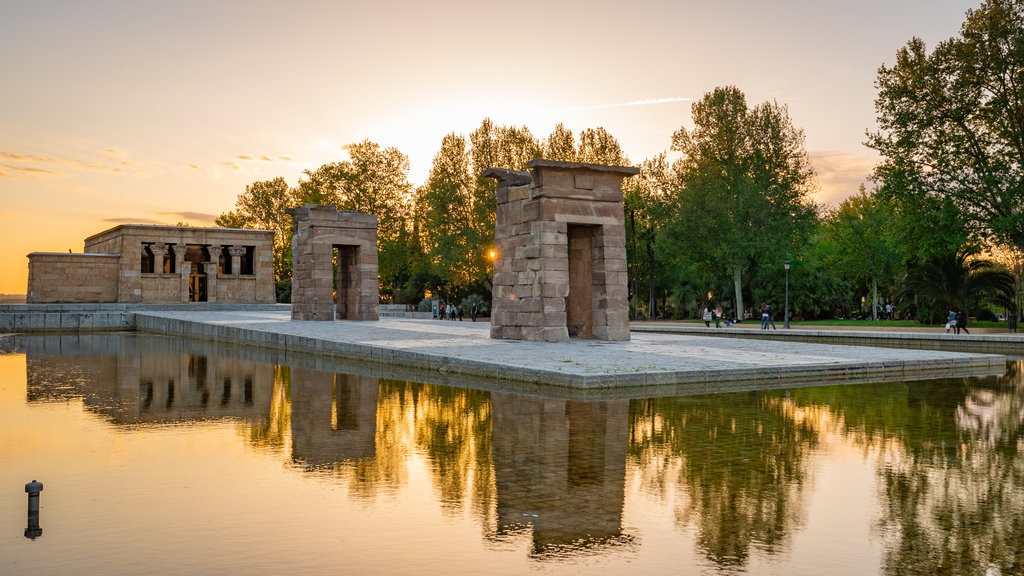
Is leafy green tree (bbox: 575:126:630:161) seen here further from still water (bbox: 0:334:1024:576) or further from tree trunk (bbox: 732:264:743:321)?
still water (bbox: 0:334:1024:576)

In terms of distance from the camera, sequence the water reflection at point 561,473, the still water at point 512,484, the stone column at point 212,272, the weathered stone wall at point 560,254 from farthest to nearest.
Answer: the stone column at point 212,272, the weathered stone wall at point 560,254, the water reflection at point 561,473, the still water at point 512,484

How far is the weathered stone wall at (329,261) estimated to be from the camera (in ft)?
118

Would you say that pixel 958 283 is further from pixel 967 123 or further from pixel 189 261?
pixel 189 261

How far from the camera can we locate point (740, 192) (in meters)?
49.8

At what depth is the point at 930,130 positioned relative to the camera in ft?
128

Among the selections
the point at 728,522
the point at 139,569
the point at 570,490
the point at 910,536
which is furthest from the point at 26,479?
the point at 910,536

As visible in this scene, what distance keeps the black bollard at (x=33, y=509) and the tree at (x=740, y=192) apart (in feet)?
148

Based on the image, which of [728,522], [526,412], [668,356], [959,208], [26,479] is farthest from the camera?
[959,208]

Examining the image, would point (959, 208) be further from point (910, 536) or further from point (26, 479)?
point (26, 479)

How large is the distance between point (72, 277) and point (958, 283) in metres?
52.8

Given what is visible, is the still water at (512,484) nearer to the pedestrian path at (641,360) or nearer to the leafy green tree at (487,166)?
the pedestrian path at (641,360)

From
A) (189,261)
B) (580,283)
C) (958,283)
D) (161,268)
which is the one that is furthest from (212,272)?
(958,283)

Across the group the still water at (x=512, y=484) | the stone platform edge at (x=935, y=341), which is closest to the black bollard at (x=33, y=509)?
the still water at (x=512, y=484)

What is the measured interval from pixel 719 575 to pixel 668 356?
13.7m
